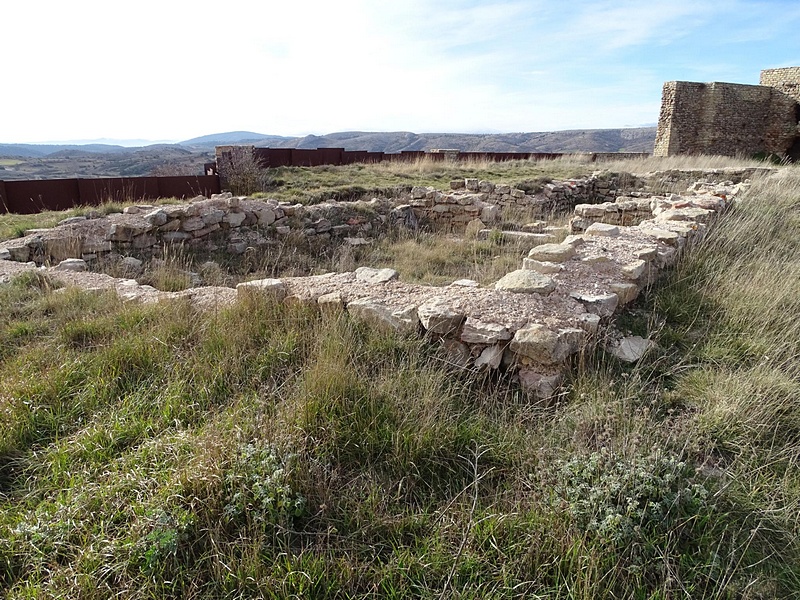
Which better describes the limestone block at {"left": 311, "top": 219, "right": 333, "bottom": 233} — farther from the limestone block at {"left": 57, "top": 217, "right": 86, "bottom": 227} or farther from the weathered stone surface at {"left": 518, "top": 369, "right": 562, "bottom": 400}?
the weathered stone surface at {"left": 518, "top": 369, "right": 562, "bottom": 400}

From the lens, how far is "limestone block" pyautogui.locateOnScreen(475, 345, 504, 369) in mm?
3135

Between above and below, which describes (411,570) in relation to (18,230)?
below

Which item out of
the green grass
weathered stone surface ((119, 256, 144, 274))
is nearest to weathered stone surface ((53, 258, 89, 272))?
weathered stone surface ((119, 256, 144, 274))

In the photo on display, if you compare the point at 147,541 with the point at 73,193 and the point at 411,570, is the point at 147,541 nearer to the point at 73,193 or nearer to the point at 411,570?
the point at 411,570

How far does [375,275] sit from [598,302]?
6.48 feet

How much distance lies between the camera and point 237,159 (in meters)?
12.2

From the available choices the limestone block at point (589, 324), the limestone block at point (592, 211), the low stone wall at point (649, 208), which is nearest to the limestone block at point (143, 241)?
the limestone block at point (589, 324)

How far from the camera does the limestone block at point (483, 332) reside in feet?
10.3

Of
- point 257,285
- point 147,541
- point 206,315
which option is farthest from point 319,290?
point 147,541

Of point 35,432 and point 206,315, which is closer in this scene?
point 35,432

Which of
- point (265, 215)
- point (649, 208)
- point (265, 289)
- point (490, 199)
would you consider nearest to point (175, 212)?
point (265, 215)

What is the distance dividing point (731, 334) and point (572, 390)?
1.58 m

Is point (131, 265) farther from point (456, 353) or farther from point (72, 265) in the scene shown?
point (456, 353)

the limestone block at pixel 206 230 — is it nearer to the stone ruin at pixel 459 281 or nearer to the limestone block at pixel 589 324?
the stone ruin at pixel 459 281
